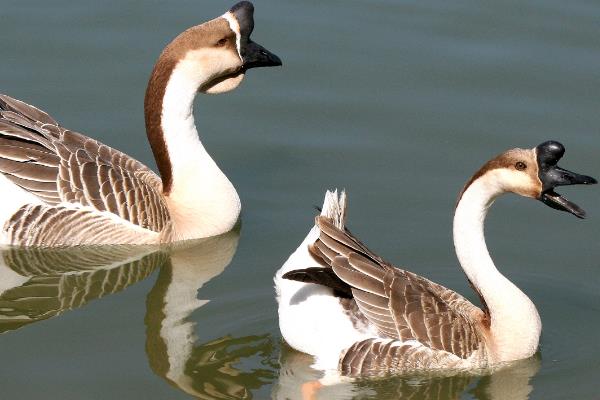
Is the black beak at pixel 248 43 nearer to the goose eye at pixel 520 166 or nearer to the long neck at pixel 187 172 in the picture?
the long neck at pixel 187 172

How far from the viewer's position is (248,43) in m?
10.2

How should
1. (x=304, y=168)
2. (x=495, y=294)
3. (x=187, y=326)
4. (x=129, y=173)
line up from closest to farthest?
(x=495, y=294)
(x=187, y=326)
(x=129, y=173)
(x=304, y=168)

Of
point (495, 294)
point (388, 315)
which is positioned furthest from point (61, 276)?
point (495, 294)

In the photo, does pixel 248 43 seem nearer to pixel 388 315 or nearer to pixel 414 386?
pixel 388 315

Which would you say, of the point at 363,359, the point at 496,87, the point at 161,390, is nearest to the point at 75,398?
the point at 161,390

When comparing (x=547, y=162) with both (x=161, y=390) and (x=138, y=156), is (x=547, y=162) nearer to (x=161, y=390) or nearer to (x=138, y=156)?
(x=161, y=390)

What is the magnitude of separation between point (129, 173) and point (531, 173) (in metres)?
3.81

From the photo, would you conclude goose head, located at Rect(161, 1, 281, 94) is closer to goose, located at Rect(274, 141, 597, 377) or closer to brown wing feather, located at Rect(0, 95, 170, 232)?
brown wing feather, located at Rect(0, 95, 170, 232)

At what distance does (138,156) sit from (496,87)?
3721mm

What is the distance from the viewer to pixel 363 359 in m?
8.29

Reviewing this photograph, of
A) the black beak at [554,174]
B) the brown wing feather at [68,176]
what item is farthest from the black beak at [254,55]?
the black beak at [554,174]

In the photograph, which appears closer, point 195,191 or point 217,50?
point 217,50

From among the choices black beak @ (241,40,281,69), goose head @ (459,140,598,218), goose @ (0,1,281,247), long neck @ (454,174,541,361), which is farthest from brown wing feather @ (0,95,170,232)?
goose head @ (459,140,598,218)

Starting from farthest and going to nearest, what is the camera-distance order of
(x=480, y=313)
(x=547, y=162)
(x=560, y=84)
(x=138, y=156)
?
1. (x=560, y=84)
2. (x=138, y=156)
3. (x=480, y=313)
4. (x=547, y=162)
